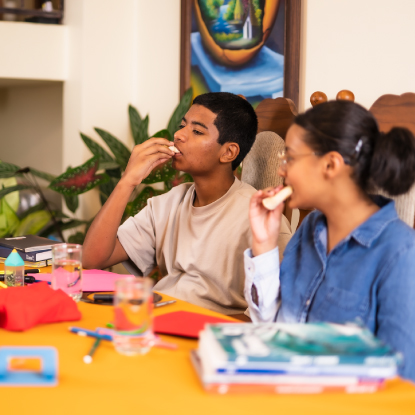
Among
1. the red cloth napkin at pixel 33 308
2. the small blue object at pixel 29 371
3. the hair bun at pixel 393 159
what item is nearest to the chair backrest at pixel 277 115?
the hair bun at pixel 393 159

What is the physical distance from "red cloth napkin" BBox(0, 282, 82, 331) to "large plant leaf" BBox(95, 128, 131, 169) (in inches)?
83.9

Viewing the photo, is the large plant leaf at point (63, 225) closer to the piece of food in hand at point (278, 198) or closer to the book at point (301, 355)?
the piece of food in hand at point (278, 198)

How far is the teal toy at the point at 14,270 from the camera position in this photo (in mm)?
1471

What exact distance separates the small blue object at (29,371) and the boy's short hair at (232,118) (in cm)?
125

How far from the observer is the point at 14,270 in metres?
1.48

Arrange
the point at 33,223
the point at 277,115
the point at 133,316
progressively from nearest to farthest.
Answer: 1. the point at 133,316
2. the point at 277,115
3. the point at 33,223

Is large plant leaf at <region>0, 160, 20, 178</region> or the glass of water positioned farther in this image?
large plant leaf at <region>0, 160, 20, 178</region>

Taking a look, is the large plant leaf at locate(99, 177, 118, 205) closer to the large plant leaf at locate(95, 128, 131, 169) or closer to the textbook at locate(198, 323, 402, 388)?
the large plant leaf at locate(95, 128, 131, 169)

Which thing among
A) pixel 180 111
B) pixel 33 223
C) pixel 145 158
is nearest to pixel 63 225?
pixel 33 223

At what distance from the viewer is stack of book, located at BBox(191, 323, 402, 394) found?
81 centimetres

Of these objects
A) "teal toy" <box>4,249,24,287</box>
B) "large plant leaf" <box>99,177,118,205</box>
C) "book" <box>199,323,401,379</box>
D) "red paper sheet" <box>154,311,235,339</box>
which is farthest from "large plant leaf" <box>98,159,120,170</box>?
"book" <box>199,323,401,379</box>

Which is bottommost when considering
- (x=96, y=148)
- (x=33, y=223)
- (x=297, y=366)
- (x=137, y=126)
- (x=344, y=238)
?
(x=33, y=223)

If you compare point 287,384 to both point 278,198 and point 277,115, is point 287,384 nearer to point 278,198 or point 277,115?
point 278,198

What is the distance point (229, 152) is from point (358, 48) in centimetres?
84
